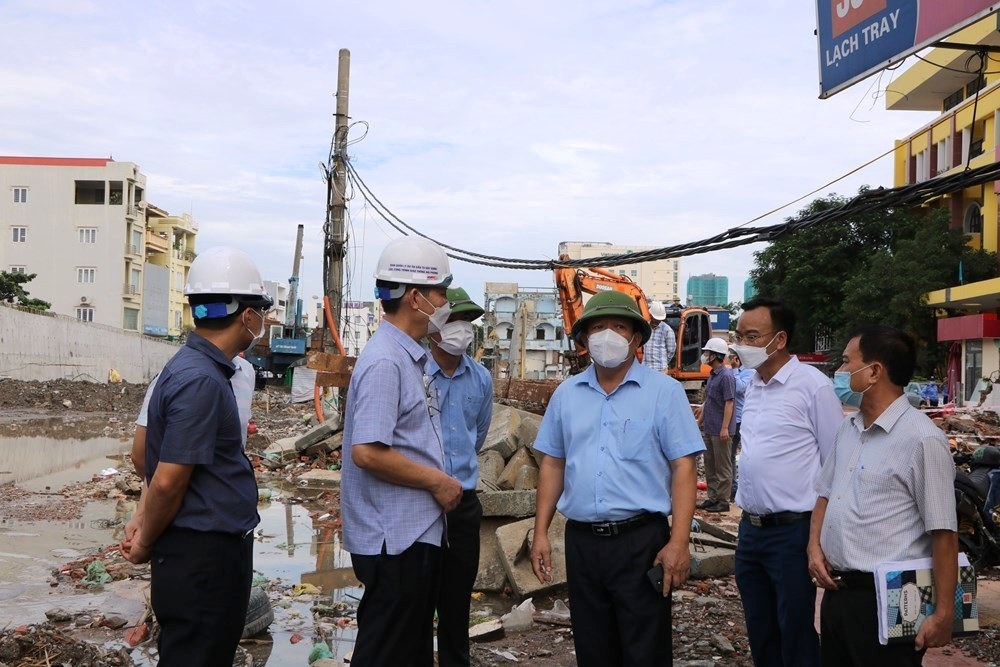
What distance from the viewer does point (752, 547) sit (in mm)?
4066

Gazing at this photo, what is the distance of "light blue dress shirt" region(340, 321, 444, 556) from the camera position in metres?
3.13

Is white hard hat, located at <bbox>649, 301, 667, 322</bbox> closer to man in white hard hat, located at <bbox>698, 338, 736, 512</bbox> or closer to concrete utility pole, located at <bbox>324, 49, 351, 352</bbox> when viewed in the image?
man in white hard hat, located at <bbox>698, 338, 736, 512</bbox>

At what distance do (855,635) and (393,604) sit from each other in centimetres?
163

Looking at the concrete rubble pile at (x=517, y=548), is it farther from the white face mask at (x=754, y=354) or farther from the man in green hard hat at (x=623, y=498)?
the man in green hard hat at (x=623, y=498)

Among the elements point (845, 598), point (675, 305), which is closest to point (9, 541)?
point (845, 598)

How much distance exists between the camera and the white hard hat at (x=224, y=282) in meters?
3.19

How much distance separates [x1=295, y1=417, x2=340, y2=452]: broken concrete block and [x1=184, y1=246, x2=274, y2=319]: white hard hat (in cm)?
1088

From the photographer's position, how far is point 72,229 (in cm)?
5956

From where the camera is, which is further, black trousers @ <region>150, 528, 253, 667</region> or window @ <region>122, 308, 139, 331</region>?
window @ <region>122, 308, 139, 331</region>

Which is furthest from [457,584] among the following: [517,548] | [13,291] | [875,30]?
[13,291]

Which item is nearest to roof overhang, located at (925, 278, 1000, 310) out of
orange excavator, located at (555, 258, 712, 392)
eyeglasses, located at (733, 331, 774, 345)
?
orange excavator, located at (555, 258, 712, 392)

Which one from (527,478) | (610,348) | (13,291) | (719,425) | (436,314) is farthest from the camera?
(13,291)

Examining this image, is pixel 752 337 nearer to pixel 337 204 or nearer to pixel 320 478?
pixel 320 478

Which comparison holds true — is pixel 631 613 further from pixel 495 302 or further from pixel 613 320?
pixel 495 302
